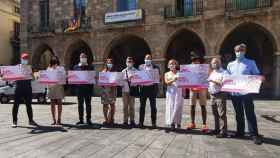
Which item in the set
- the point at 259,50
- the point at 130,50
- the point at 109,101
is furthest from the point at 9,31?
the point at 109,101

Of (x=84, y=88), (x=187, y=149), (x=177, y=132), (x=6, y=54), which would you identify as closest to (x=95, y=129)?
(x=84, y=88)

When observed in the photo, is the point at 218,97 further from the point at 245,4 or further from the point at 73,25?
the point at 73,25

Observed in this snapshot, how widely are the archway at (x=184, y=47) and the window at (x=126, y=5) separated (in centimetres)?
389

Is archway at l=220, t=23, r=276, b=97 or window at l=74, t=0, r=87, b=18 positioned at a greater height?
window at l=74, t=0, r=87, b=18

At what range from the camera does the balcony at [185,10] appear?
21353mm

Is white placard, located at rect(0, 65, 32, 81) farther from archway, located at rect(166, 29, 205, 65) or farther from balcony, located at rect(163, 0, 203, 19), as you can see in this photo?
archway, located at rect(166, 29, 205, 65)

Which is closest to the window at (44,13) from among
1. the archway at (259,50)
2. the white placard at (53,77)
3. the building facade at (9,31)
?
the building facade at (9,31)

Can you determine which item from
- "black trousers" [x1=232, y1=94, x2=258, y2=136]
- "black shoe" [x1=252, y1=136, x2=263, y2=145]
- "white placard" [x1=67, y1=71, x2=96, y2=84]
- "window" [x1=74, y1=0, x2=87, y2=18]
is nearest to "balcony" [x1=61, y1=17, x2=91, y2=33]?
"window" [x1=74, y1=0, x2=87, y2=18]

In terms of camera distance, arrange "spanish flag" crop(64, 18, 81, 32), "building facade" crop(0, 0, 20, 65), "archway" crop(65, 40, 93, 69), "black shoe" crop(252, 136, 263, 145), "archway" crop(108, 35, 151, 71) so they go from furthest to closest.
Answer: "building facade" crop(0, 0, 20, 65) → "archway" crop(65, 40, 93, 69) → "archway" crop(108, 35, 151, 71) → "spanish flag" crop(64, 18, 81, 32) → "black shoe" crop(252, 136, 263, 145)

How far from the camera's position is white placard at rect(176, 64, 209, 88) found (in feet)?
25.2

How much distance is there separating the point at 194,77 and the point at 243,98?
56.1 inches

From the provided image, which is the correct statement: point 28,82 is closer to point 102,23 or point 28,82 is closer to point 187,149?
point 187,149

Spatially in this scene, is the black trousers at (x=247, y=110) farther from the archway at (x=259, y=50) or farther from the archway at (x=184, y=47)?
the archway at (x=184, y=47)

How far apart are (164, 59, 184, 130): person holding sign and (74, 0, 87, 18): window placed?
18791 millimetres
